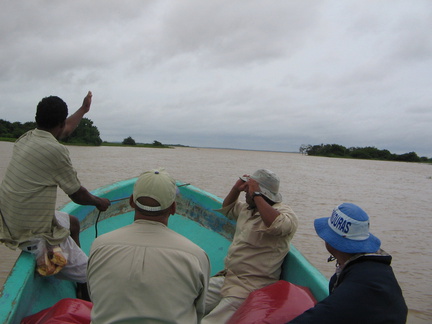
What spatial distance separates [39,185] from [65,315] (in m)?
0.81

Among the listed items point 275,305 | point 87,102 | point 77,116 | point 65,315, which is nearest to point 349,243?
point 275,305

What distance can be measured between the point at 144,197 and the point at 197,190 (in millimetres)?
2913

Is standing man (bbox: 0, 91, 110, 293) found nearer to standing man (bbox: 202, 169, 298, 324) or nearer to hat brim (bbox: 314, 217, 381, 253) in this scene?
standing man (bbox: 202, 169, 298, 324)

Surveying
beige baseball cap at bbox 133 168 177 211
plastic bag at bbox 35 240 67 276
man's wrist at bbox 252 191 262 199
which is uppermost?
beige baseball cap at bbox 133 168 177 211

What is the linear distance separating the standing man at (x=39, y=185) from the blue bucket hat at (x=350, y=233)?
5.45ft

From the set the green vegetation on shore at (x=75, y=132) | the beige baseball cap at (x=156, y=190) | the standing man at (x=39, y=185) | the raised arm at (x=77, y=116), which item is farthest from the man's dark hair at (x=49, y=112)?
the green vegetation on shore at (x=75, y=132)

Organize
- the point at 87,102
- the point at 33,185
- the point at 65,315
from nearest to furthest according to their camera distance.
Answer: the point at 65,315, the point at 33,185, the point at 87,102

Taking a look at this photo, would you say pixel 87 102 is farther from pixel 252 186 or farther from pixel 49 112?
pixel 252 186

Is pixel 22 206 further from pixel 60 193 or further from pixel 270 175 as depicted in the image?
pixel 60 193

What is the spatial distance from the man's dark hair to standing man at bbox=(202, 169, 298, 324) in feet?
5.03

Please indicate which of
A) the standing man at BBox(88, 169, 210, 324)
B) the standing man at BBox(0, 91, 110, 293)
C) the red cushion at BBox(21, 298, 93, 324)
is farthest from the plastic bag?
the standing man at BBox(88, 169, 210, 324)

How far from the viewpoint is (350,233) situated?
1.63 meters

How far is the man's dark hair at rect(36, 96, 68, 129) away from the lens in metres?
2.32

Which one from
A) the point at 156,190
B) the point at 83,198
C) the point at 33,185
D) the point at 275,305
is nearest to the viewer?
the point at 156,190
